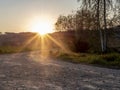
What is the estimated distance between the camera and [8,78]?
50.5 ft

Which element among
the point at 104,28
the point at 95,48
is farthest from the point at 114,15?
the point at 95,48

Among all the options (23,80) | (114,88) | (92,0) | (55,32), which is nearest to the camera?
(114,88)

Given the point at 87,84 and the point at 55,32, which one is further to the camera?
the point at 55,32

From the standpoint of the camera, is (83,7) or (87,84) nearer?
(87,84)

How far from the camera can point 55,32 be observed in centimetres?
9319

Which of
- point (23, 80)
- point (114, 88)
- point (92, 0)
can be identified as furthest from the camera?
point (92, 0)

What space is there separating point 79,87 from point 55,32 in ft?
264

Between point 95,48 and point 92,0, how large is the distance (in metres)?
7.41

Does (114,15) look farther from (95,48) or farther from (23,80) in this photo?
(23,80)

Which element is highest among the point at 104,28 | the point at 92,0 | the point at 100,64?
the point at 92,0

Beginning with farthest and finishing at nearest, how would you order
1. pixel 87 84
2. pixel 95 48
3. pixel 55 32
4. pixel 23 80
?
pixel 55 32 → pixel 95 48 → pixel 23 80 → pixel 87 84

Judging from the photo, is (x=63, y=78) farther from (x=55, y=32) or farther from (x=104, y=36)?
(x=55, y=32)

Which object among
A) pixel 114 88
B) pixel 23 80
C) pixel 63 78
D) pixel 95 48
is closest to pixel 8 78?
pixel 23 80

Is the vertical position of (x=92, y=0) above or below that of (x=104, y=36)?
above
